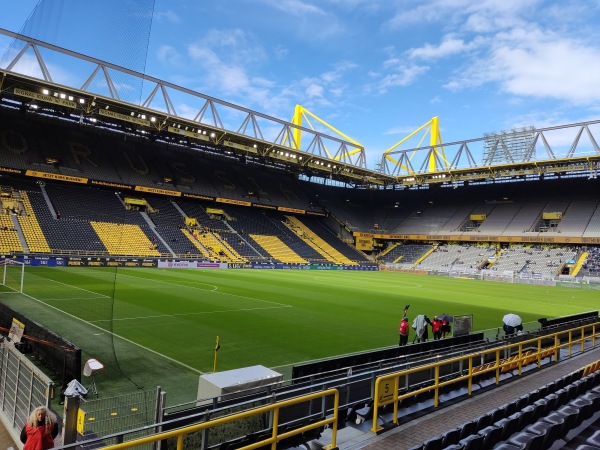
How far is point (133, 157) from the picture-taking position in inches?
2160

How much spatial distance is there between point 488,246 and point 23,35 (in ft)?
202

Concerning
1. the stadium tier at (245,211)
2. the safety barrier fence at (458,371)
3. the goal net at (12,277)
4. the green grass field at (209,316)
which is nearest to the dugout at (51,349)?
the green grass field at (209,316)

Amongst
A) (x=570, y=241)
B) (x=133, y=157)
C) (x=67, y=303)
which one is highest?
(x=133, y=157)

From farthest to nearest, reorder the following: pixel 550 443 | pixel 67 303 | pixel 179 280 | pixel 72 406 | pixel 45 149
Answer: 1. pixel 45 149
2. pixel 179 280
3. pixel 67 303
4. pixel 550 443
5. pixel 72 406

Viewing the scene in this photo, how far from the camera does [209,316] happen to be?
18062 mm

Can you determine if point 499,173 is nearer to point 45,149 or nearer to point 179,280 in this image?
point 179,280

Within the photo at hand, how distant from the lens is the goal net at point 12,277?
22380mm

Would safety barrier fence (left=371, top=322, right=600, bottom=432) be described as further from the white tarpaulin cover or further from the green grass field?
the green grass field

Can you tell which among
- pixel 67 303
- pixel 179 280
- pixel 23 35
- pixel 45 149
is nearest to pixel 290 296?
pixel 179 280

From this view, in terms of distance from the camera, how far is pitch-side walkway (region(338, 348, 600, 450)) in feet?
20.8

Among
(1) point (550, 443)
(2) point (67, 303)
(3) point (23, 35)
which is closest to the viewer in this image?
(1) point (550, 443)

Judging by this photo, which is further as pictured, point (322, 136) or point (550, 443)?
point (322, 136)

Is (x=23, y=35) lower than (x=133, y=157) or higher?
lower

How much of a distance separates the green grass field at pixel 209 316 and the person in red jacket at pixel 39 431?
3366 millimetres
